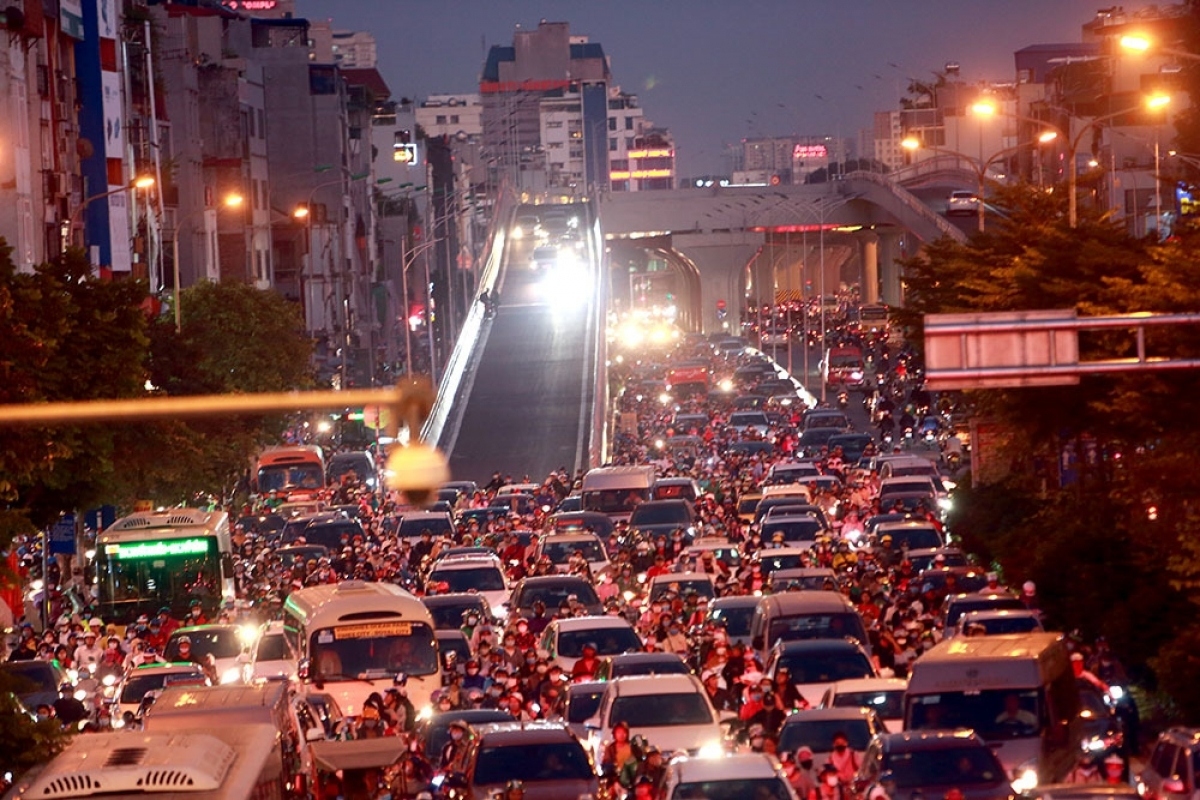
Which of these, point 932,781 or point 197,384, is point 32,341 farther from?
point 197,384

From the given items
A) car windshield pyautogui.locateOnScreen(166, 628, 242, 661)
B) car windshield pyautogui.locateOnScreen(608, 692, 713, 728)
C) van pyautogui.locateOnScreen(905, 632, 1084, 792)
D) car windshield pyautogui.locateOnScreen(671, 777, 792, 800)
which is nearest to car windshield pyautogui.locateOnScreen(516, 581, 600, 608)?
car windshield pyautogui.locateOnScreen(166, 628, 242, 661)

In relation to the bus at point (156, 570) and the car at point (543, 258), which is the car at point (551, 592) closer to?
the bus at point (156, 570)

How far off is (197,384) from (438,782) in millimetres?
38757

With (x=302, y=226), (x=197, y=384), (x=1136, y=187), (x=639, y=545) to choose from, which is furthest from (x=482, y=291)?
(x=639, y=545)

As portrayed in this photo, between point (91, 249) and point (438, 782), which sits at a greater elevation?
point (91, 249)

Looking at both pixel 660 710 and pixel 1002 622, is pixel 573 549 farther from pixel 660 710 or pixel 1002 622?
pixel 660 710

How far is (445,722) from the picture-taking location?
81.1 feet

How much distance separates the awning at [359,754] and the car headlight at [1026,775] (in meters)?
5.45

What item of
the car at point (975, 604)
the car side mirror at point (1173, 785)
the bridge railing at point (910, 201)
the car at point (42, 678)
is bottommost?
the car at point (42, 678)

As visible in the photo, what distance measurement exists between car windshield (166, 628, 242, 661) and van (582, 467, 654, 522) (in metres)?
18.1

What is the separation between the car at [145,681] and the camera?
2873 cm

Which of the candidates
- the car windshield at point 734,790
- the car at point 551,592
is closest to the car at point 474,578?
the car at point 551,592

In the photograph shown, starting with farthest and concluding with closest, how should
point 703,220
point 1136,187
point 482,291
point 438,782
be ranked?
1. point 703,220
2. point 482,291
3. point 1136,187
4. point 438,782

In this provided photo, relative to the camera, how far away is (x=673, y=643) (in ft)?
106
